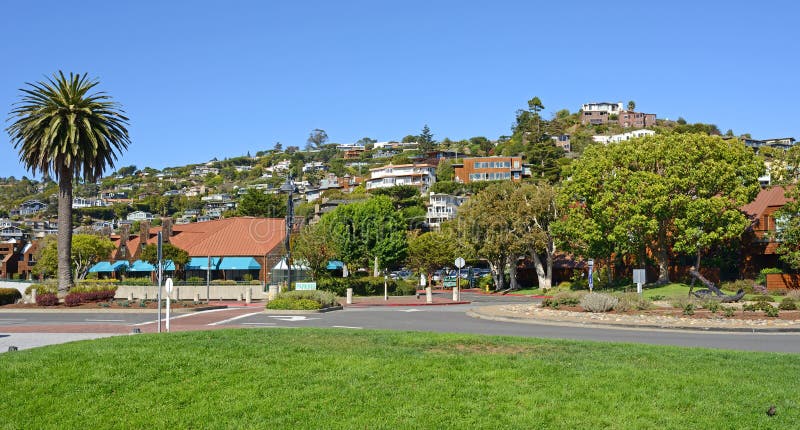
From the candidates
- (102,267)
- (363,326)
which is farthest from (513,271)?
(102,267)

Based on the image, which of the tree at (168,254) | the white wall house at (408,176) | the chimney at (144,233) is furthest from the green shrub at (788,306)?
the white wall house at (408,176)

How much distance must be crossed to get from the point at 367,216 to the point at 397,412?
5666 cm

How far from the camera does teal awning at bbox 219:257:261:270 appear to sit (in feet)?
216

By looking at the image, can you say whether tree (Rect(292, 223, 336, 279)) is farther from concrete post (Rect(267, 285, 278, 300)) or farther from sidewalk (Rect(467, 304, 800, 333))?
sidewalk (Rect(467, 304, 800, 333))

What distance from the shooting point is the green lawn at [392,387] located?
32.4 feet

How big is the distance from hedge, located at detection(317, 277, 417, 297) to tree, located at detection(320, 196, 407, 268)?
9.08 meters

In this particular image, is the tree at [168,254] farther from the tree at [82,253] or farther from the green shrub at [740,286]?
the green shrub at [740,286]

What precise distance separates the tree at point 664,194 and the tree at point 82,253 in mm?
46321

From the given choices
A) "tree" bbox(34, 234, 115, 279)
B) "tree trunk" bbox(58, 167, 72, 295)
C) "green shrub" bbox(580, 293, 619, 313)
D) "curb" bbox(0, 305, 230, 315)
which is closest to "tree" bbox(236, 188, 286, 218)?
"tree" bbox(34, 234, 115, 279)

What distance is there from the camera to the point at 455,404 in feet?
33.8

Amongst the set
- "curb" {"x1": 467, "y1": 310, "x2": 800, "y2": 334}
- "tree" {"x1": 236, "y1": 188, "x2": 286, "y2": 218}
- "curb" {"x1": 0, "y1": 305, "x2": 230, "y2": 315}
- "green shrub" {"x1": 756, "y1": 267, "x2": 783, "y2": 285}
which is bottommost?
A: "curb" {"x1": 467, "y1": 310, "x2": 800, "y2": 334}

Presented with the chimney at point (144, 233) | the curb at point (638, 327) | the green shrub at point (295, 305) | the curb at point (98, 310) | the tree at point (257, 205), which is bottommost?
the curb at point (638, 327)

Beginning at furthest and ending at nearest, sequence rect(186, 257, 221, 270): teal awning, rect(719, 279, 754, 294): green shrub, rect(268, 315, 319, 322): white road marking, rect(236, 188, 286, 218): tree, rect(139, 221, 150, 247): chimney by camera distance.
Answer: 1. rect(236, 188, 286, 218): tree
2. rect(139, 221, 150, 247): chimney
3. rect(186, 257, 221, 270): teal awning
4. rect(719, 279, 754, 294): green shrub
5. rect(268, 315, 319, 322): white road marking

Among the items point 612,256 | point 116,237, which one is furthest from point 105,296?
point 116,237
